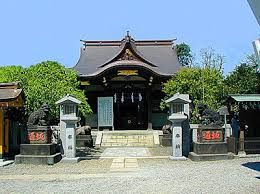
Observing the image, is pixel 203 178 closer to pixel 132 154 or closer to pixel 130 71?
pixel 132 154

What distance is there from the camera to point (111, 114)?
30188 millimetres

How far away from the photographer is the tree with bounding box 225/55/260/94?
107ft

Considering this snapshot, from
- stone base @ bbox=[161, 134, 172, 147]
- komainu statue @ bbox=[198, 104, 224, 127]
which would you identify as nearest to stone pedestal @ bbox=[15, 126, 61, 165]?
komainu statue @ bbox=[198, 104, 224, 127]

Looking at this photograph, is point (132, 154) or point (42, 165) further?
point (132, 154)

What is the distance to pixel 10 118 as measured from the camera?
18.1 m

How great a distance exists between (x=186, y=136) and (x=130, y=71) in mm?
13160

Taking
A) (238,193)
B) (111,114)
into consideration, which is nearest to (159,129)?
(111,114)

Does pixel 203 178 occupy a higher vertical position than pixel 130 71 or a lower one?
lower

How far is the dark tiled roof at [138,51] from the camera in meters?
33.4

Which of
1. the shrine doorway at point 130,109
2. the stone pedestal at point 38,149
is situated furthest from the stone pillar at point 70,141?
the shrine doorway at point 130,109

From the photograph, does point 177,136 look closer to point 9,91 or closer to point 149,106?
point 9,91

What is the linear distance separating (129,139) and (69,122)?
9792 millimetres

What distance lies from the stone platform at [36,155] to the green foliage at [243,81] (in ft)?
62.3

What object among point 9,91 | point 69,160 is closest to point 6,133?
point 9,91
